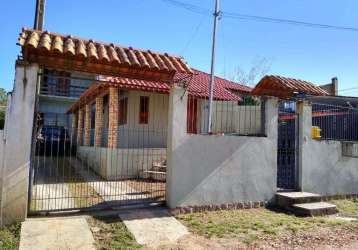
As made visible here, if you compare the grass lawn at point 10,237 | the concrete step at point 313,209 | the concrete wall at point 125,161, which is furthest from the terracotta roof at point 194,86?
the grass lawn at point 10,237

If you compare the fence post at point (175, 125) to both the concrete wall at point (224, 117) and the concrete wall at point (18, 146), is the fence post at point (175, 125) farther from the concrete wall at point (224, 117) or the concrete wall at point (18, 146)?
the concrete wall at point (224, 117)

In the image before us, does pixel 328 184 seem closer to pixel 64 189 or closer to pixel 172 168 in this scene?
pixel 172 168

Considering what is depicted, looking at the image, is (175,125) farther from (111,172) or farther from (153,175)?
(111,172)

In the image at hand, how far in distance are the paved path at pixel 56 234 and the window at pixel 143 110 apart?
8680mm

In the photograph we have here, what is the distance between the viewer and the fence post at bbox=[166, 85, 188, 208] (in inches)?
288

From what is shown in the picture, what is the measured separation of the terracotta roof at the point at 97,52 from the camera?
6.23m

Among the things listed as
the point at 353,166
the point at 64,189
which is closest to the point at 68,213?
the point at 64,189

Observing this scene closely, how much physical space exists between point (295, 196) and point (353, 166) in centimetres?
317

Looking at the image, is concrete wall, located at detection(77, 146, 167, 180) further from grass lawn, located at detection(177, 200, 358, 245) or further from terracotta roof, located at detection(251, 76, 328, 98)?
grass lawn, located at detection(177, 200, 358, 245)

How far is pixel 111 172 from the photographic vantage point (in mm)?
11727

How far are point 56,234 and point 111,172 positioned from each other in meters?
6.18

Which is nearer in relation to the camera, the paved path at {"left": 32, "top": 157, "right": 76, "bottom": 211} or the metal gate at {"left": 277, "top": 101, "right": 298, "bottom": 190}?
the paved path at {"left": 32, "top": 157, "right": 76, "bottom": 211}

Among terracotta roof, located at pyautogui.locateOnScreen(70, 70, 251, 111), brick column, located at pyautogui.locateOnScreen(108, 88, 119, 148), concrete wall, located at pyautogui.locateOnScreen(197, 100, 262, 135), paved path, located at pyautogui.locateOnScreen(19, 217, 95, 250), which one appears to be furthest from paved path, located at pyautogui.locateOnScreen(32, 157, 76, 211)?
concrete wall, located at pyautogui.locateOnScreen(197, 100, 262, 135)

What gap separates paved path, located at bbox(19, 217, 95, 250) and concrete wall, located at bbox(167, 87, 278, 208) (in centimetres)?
218
